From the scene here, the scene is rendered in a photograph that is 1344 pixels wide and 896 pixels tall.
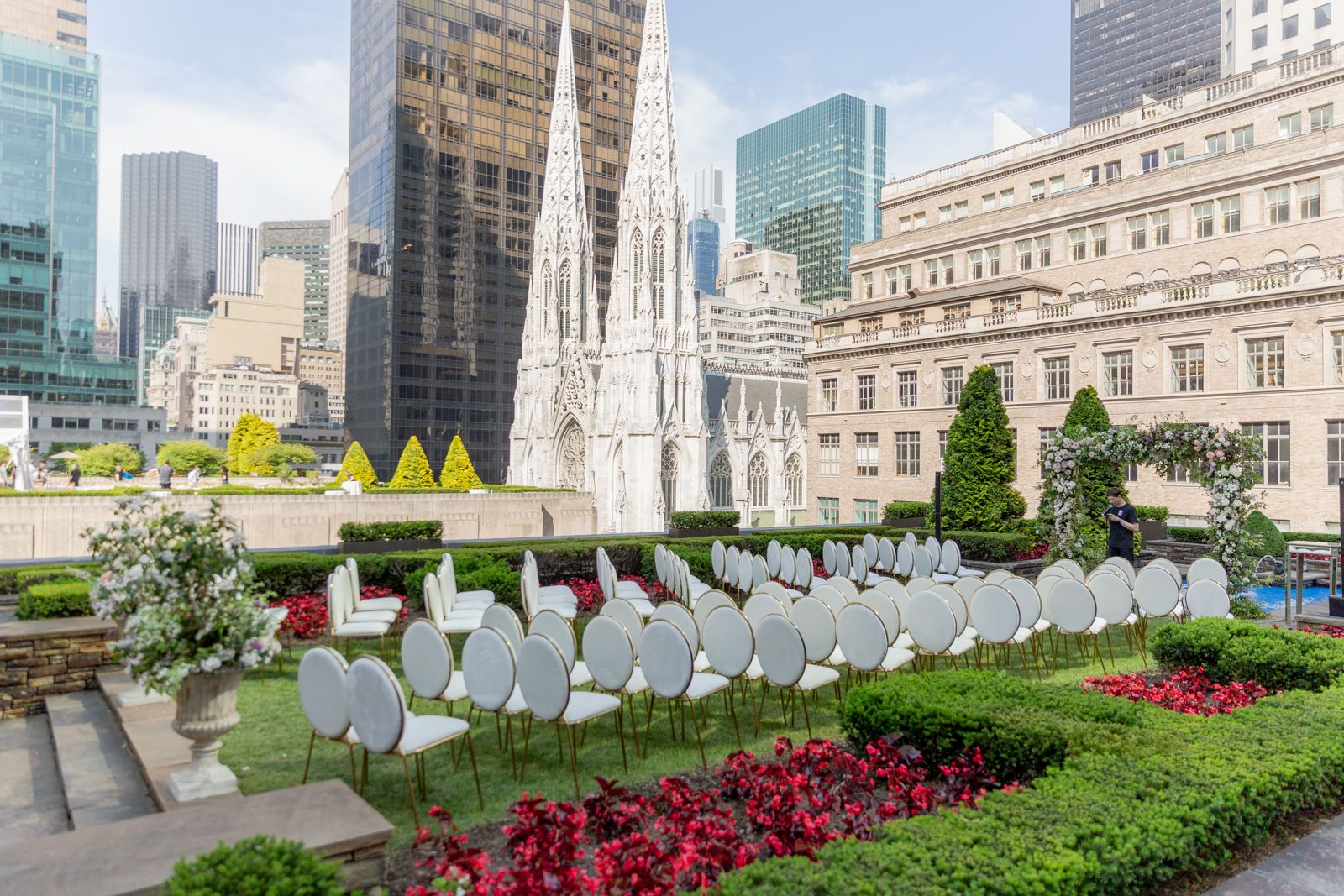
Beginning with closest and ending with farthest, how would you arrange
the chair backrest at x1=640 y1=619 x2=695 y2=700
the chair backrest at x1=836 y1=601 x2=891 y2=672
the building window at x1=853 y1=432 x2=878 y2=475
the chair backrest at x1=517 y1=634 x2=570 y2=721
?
1. the chair backrest at x1=517 y1=634 x2=570 y2=721
2. the chair backrest at x1=640 y1=619 x2=695 y2=700
3. the chair backrest at x1=836 y1=601 x2=891 y2=672
4. the building window at x1=853 y1=432 x2=878 y2=475

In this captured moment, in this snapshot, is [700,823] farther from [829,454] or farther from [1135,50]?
[1135,50]

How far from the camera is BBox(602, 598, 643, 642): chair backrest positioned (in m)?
8.47

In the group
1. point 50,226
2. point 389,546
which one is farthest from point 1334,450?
point 50,226

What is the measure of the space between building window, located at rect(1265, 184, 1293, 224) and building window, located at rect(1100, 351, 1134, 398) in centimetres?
644

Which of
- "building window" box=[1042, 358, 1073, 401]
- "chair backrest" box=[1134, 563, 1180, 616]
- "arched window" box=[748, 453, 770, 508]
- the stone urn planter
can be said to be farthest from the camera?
"arched window" box=[748, 453, 770, 508]

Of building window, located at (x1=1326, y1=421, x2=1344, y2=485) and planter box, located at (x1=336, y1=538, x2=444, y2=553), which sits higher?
building window, located at (x1=1326, y1=421, x2=1344, y2=485)

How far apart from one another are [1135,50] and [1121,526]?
536 ft

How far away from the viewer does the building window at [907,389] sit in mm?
37312

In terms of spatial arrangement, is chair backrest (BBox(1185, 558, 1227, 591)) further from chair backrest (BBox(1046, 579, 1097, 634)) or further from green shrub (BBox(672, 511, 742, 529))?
green shrub (BBox(672, 511, 742, 529))

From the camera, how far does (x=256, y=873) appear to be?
3674mm

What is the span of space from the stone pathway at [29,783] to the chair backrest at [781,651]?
5.89 m

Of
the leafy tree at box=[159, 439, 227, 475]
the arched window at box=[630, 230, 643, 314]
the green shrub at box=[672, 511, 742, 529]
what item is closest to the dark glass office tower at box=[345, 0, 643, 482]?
the leafy tree at box=[159, 439, 227, 475]

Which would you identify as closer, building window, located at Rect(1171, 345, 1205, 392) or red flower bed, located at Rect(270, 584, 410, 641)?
red flower bed, located at Rect(270, 584, 410, 641)

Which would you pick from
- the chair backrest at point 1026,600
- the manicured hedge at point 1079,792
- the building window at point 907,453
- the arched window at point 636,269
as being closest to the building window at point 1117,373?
the building window at point 907,453
